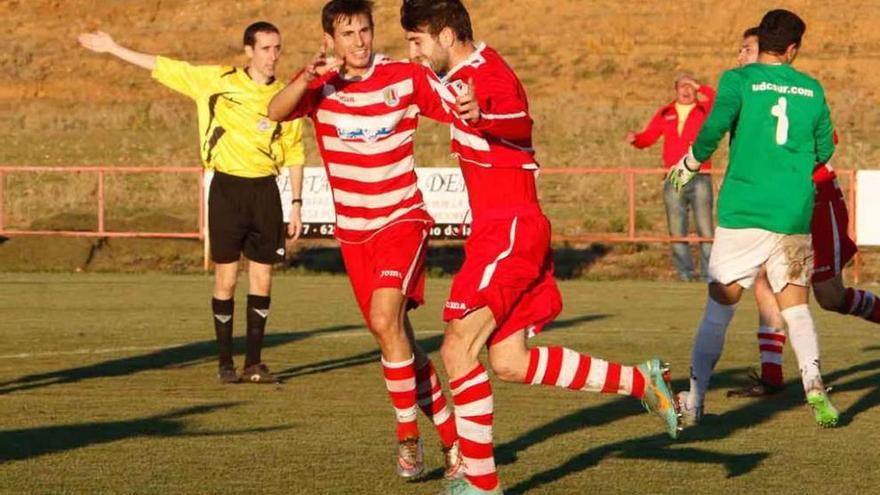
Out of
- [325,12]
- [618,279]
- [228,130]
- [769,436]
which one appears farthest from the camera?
[618,279]

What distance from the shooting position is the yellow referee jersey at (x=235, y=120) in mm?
12328

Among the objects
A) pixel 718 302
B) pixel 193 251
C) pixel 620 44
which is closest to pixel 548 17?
pixel 620 44

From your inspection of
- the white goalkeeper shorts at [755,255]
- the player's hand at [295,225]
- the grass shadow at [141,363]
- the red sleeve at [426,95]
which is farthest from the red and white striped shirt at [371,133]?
the grass shadow at [141,363]

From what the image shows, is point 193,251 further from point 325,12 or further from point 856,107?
point 856,107

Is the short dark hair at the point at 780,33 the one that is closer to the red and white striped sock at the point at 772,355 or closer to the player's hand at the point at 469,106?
the red and white striped sock at the point at 772,355

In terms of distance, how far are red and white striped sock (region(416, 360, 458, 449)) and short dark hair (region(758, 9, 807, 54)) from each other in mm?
2412

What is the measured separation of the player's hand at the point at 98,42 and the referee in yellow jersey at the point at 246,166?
2.50ft

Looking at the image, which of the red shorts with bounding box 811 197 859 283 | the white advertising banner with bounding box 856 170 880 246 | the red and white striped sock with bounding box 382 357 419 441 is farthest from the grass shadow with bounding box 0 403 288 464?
the white advertising banner with bounding box 856 170 880 246

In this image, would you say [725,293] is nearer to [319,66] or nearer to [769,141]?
[769,141]

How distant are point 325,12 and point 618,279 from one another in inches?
562

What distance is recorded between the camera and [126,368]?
512 inches

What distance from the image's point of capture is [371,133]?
346 inches

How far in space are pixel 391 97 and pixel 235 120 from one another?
3.75 meters

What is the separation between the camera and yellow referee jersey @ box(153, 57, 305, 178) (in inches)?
485
